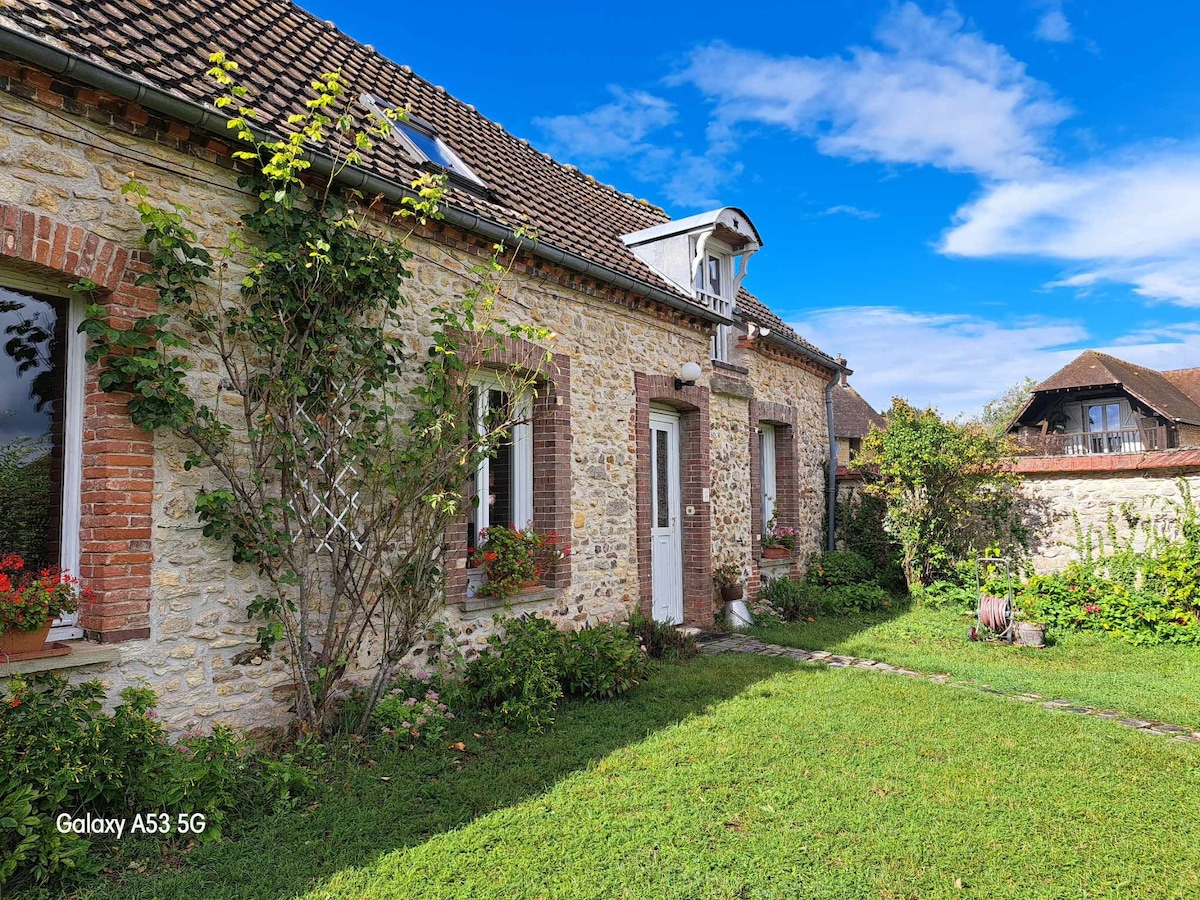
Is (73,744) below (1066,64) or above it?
below

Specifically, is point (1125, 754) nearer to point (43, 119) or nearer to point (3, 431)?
point (3, 431)

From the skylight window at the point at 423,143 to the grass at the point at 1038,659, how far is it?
622cm

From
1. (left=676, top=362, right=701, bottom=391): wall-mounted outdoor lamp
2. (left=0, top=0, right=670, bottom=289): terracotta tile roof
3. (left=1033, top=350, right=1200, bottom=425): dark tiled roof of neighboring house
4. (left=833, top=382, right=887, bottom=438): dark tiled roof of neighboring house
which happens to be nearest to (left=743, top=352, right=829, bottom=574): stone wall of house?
(left=676, top=362, right=701, bottom=391): wall-mounted outdoor lamp

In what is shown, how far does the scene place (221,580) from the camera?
3979mm

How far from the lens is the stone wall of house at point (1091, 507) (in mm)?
8594

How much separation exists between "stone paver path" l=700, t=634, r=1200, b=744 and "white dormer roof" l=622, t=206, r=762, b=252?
509 centimetres

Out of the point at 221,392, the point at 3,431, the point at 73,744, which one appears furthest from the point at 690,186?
the point at 73,744

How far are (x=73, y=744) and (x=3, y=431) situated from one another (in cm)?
170

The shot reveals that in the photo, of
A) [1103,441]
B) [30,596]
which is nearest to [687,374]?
[30,596]

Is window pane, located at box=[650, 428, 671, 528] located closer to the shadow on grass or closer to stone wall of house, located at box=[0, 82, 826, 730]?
stone wall of house, located at box=[0, 82, 826, 730]

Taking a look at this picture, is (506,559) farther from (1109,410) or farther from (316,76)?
(1109,410)

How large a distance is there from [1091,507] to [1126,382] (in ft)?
61.9

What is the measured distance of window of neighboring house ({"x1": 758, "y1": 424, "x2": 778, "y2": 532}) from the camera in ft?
35.2

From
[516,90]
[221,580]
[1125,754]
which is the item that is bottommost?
[1125,754]
